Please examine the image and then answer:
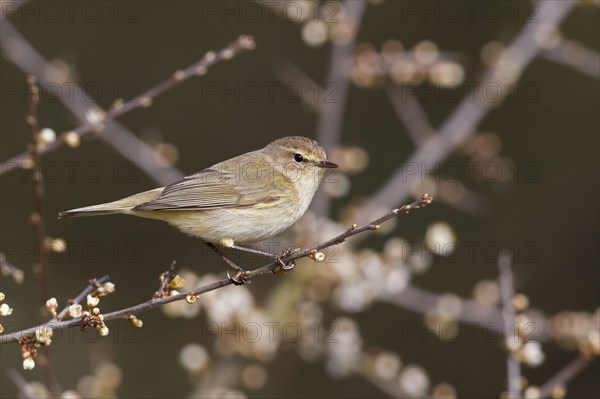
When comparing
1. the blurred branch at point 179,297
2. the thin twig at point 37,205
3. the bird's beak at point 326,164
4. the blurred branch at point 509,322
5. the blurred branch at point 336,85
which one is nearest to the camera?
the blurred branch at point 179,297

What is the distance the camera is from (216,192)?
4.45m

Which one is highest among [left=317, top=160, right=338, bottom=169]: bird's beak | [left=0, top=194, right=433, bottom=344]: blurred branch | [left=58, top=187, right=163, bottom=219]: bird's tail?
[left=317, top=160, right=338, bottom=169]: bird's beak

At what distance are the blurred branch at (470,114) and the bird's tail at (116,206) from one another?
1.38m

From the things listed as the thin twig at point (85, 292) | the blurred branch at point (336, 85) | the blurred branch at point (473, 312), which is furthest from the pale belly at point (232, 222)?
the thin twig at point (85, 292)

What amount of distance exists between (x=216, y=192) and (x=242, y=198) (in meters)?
0.17

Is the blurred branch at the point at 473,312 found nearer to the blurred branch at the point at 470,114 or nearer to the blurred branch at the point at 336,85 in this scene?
the blurred branch at the point at 470,114

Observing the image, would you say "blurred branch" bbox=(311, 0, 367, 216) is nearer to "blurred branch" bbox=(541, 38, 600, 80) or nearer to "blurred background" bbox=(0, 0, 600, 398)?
"blurred background" bbox=(0, 0, 600, 398)

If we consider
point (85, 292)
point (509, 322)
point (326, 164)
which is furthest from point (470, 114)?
point (85, 292)

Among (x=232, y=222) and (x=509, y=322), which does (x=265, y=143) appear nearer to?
(x=232, y=222)

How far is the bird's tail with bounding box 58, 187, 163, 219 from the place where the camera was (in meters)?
3.93

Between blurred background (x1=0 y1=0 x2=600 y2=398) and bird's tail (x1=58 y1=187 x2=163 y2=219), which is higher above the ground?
blurred background (x1=0 y1=0 x2=600 y2=398)

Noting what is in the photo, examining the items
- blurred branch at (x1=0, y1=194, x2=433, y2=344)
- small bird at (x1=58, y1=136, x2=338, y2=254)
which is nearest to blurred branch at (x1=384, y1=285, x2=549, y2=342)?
small bird at (x1=58, y1=136, x2=338, y2=254)

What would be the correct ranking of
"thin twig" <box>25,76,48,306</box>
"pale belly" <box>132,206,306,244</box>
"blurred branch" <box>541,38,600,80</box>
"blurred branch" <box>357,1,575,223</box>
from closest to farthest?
"thin twig" <box>25,76,48,306</box>
"pale belly" <box>132,206,306,244</box>
"blurred branch" <box>357,1,575,223</box>
"blurred branch" <box>541,38,600,80</box>

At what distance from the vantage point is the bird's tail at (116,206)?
155 inches
